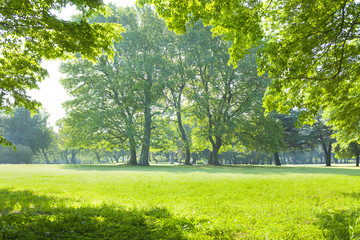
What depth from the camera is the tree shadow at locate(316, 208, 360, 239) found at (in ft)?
13.6

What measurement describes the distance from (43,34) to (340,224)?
9834 millimetres

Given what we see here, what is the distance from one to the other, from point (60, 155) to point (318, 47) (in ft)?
318

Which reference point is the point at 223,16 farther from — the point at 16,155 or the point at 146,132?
the point at 16,155

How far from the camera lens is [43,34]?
705cm

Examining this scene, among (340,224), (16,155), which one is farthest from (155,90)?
(16,155)

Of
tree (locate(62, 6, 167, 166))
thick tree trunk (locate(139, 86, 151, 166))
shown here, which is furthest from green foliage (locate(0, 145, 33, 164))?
thick tree trunk (locate(139, 86, 151, 166))

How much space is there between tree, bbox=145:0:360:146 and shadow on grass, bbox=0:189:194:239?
5.53 metres

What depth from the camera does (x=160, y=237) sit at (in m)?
4.26

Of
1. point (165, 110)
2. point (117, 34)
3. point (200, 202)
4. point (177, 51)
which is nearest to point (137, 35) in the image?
point (177, 51)

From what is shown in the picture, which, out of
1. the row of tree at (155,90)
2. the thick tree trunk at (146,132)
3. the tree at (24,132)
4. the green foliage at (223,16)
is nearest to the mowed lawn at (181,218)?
the green foliage at (223,16)

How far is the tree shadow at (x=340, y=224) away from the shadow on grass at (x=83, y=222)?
2931 millimetres

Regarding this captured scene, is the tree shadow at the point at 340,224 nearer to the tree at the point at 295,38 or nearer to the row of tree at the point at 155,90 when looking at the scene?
the tree at the point at 295,38

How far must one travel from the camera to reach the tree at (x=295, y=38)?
6617mm

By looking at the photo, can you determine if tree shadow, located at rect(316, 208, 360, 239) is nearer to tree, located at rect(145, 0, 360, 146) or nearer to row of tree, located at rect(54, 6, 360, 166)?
tree, located at rect(145, 0, 360, 146)
